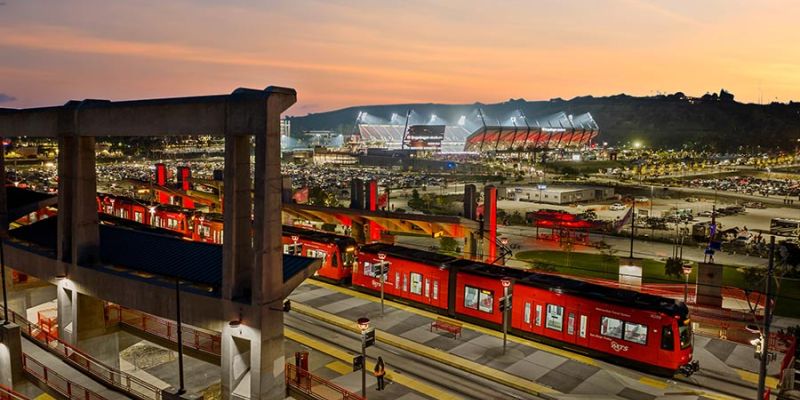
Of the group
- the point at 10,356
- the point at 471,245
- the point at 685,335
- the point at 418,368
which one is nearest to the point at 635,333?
the point at 685,335

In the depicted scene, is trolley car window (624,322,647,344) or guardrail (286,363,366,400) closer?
guardrail (286,363,366,400)

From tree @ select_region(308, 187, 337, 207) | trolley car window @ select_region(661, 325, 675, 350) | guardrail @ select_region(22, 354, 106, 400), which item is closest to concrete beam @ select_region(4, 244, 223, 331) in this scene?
guardrail @ select_region(22, 354, 106, 400)

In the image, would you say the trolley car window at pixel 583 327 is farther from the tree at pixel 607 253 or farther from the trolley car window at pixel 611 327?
the tree at pixel 607 253

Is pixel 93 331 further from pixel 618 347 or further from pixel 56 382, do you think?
pixel 618 347

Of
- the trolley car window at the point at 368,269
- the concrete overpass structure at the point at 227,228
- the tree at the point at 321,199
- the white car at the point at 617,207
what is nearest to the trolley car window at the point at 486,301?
the trolley car window at the point at 368,269

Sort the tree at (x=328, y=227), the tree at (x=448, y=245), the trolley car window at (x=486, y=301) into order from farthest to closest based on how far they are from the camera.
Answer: the tree at (x=328, y=227) < the tree at (x=448, y=245) < the trolley car window at (x=486, y=301)

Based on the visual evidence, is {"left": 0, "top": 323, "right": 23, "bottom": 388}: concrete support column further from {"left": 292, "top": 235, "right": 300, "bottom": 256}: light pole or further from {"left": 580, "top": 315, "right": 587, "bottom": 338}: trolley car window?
{"left": 580, "top": 315, "right": 587, "bottom": 338}: trolley car window

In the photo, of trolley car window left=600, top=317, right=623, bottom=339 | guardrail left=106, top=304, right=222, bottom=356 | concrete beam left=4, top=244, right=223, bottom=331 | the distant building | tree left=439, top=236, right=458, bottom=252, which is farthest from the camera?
the distant building
